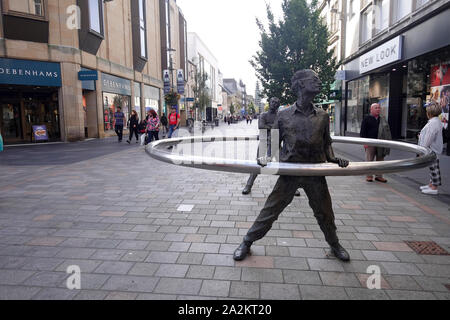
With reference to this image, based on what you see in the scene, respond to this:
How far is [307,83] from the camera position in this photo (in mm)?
3195

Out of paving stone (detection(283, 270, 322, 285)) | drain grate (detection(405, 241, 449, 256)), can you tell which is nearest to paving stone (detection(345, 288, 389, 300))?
paving stone (detection(283, 270, 322, 285))

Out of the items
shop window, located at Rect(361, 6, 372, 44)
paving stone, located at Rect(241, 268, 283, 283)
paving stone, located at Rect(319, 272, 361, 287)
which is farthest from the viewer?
shop window, located at Rect(361, 6, 372, 44)

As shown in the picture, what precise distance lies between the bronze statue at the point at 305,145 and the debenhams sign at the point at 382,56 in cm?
1362

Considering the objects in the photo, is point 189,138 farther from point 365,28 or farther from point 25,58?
point 365,28

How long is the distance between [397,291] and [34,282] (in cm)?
335

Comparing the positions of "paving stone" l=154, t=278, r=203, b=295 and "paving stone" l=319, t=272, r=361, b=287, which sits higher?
"paving stone" l=154, t=278, r=203, b=295

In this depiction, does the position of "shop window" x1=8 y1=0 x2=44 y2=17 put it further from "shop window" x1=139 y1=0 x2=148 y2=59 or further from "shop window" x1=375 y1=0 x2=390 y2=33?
"shop window" x1=375 y1=0 x2=390 y2=33

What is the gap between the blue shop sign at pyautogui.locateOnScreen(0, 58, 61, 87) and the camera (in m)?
16.4

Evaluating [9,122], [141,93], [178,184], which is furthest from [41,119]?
[178,184]

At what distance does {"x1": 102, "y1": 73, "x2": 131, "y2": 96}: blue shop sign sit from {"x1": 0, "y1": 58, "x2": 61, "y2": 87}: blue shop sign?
15.1 ft

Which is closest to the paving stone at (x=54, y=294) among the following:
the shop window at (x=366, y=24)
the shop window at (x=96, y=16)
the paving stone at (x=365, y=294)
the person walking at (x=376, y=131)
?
the paving stone at (x=365, y=294)

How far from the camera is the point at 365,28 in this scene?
2059cm

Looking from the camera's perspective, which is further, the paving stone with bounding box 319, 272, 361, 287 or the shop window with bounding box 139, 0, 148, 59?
the shop window with bounding box 139, 0, 148, 59

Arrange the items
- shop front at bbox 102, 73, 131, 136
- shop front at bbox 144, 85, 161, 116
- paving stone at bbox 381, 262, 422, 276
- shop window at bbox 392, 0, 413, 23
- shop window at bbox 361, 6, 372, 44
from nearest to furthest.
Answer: paving stone at bbox 381, 262, 422, 276, shop window at bbox 392, 0, 413, 23, shop window at bbox 361, 6, 372, 44, shop front at bbox 102, 73, 131, 136, shop front at bbox 144, 85, 161, 116
